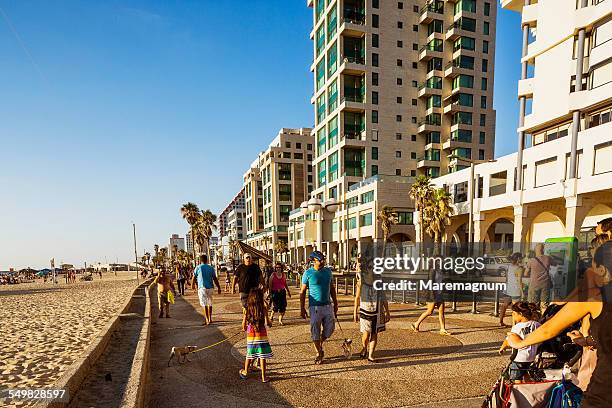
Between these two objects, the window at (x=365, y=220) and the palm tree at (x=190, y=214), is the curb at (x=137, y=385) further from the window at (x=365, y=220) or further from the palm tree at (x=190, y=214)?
the palm tree at (x=190, y=214)

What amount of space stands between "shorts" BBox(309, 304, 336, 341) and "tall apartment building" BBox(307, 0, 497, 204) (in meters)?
38.0

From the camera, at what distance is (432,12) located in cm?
4578

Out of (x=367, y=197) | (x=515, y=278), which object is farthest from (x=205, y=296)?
(x=367, y=197)

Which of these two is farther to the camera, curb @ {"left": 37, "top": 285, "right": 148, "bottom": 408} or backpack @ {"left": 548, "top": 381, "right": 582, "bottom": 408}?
curb @ {"left": 37, "top": 285, "right": 148, "bottom": 408}

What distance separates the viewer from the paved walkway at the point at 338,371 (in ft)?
14.8

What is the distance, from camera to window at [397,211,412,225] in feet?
127

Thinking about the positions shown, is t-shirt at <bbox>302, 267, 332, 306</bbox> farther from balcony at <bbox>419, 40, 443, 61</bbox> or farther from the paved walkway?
balcony at <bbox>419, 40, 443, 61</bbox>

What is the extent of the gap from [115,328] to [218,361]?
391cm

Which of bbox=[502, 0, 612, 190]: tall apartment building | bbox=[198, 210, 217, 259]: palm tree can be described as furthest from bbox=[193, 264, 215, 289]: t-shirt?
bbox=[198, 210, 217, 259]: palm tree

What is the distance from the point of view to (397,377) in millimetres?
5188

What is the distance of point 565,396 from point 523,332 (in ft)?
3.56

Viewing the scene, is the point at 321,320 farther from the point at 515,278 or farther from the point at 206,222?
the point at 206,222

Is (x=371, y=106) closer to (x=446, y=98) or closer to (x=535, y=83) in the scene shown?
(x=446, y=98)

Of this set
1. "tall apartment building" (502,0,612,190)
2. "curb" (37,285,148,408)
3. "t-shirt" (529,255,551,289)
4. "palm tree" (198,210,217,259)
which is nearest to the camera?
"curb" (37,285,148,408)
